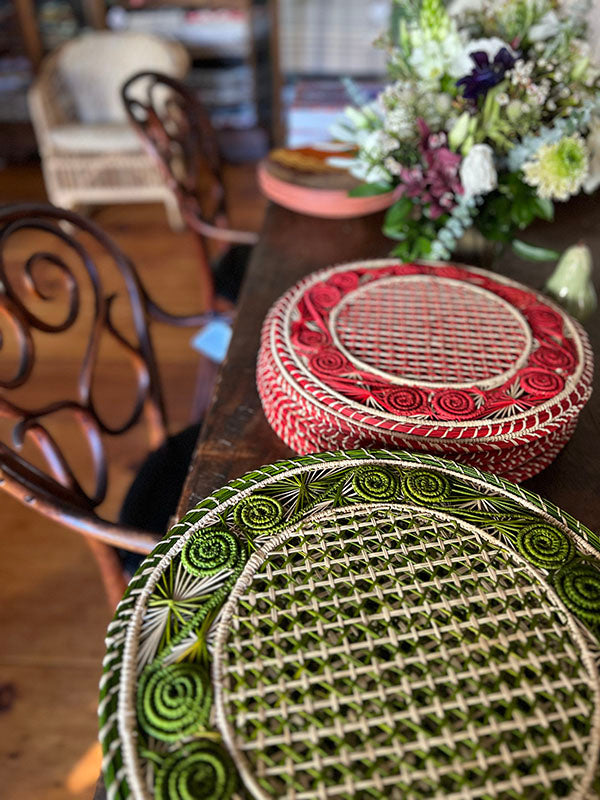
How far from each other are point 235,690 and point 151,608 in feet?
0.28

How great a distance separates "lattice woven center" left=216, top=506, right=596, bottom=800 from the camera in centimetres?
35

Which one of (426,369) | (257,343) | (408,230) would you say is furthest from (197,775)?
(408,230)

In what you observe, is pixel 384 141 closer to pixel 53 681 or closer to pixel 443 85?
pixel 443 85

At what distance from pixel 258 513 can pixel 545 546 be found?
23 centimetres

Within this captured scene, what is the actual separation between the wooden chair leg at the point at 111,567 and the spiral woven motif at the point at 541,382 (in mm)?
505

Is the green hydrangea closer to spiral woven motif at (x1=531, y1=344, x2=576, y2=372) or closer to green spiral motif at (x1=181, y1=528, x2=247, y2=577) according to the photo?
spiral woven motif at (x1=531, y1=344, x2=576, y2=372)

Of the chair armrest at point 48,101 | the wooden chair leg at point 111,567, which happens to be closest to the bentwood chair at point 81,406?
the wooden chair leg at point 111,567

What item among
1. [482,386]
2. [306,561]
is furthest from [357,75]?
[306,561]

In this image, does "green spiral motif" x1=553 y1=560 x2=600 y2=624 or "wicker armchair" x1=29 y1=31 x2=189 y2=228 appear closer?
"green spiral motif" x1=553 y1=560 x2=600 y2=624

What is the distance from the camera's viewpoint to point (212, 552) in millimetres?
448

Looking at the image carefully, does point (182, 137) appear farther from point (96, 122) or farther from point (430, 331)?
point (96, 122)

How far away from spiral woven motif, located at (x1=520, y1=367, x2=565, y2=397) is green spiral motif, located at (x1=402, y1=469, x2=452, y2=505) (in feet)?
0.46

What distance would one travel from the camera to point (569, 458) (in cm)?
62

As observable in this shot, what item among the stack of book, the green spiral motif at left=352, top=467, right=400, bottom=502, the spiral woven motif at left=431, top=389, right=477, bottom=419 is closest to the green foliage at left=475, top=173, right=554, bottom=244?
the spiral woven motif at left=431, top=389, right=477, bottom=419
